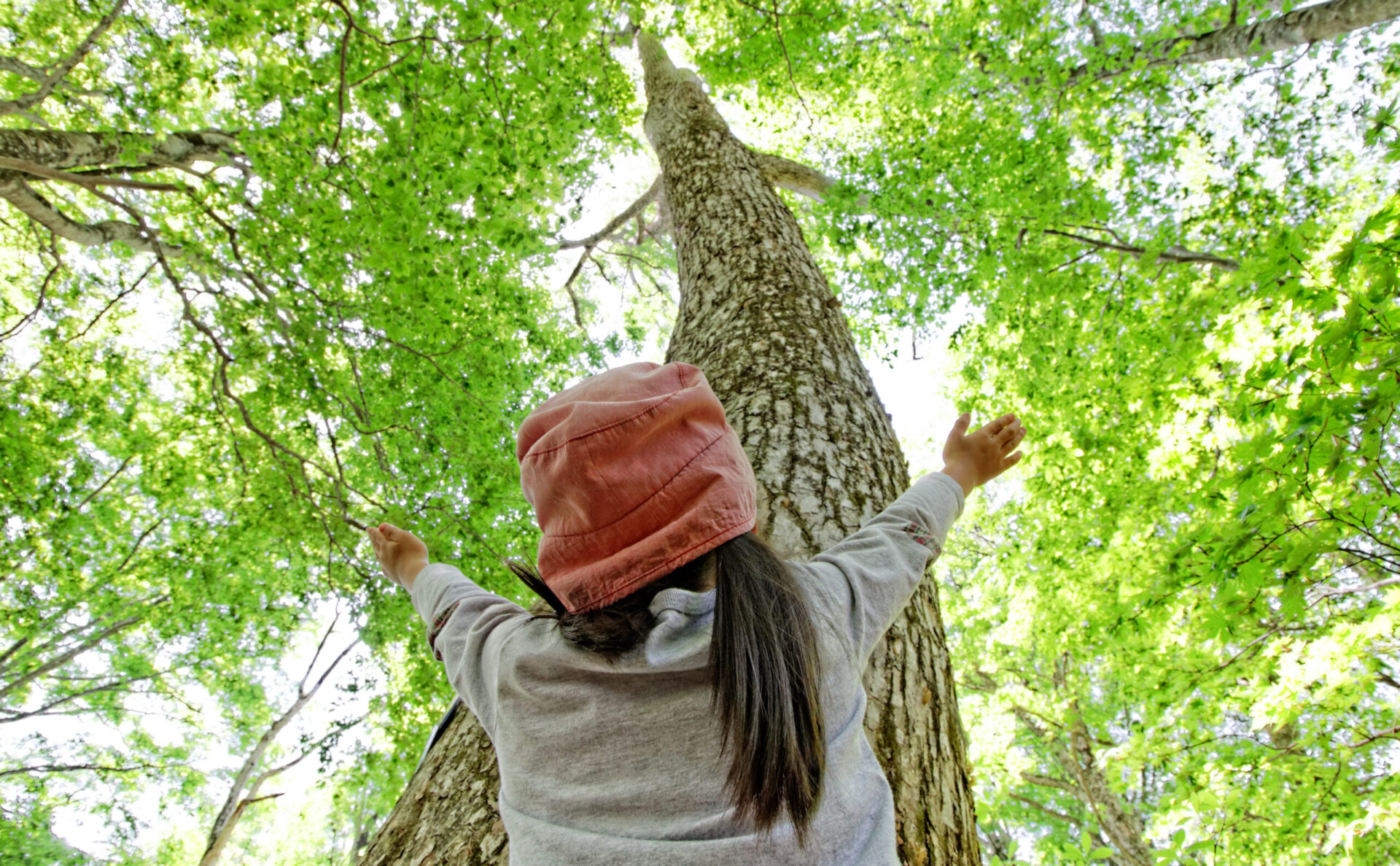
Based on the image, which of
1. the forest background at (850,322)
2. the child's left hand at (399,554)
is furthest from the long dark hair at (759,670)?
the forest background at (850,322)

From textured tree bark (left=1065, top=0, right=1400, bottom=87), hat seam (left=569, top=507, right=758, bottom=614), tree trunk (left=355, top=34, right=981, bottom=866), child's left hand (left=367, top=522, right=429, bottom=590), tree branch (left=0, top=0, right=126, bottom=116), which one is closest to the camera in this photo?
hat seam (left=569, top=507, right=758, bottom=614)

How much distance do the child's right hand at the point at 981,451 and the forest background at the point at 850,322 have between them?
140 cm

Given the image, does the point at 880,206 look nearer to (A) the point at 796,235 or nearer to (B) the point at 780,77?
(A) the point at 796,235

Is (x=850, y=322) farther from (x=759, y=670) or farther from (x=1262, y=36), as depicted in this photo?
(x=759, y=670)

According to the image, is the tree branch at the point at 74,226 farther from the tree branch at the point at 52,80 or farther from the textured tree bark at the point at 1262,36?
the textured tree bark at the point at 1262,36

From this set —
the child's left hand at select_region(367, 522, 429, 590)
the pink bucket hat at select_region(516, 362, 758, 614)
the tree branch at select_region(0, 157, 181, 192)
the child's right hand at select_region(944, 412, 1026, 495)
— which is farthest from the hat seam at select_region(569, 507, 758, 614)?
the tree branch at select_region(0, 157, 181, 192)

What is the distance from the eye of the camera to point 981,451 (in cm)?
150

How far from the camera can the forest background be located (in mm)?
3367

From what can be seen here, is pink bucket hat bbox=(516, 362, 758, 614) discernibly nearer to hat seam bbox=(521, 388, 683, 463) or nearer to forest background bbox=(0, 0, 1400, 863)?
hat seam bbox=(521, 388, 683, 463)

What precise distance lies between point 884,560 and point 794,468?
0.74 m

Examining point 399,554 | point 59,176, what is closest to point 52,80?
point 59,176

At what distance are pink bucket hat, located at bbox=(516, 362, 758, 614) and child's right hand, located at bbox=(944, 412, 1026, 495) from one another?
675 millimetres

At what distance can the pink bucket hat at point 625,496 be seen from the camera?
0.97 metres

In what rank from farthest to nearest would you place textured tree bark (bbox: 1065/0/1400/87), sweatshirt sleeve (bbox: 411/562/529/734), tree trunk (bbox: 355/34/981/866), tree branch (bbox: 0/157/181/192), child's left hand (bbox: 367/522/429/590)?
textured tree bark (bbox: 1065/0/1400/87) → tree branch (bbox: 0/157/181/192) → child's left hand (bbox: 367/522/429/590) → tree trunk (bbox: 355/34/981/866) → sweatshirt sleeve (bbox: 411/562/529/734)
